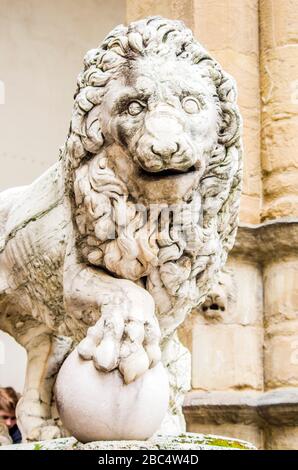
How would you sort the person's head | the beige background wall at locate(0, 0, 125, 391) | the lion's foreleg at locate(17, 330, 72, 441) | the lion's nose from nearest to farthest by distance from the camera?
the lion's nose, the lion's foreleg at locate(17, 330, 72, 441), the person's head, the beige background wall at locate(0, 0, 125, 391)

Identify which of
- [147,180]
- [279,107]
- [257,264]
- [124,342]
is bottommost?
[124,342]

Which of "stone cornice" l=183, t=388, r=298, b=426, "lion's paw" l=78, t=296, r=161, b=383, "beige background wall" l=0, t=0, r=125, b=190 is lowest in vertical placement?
"stone cornice" l=183, t=388, r=298, b=426

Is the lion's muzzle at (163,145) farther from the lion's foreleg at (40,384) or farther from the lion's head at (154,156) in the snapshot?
the lion's foreleg at (40,384)

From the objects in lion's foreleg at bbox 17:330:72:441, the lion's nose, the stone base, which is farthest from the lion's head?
lion's foreleg at bbox 17:330:72:441

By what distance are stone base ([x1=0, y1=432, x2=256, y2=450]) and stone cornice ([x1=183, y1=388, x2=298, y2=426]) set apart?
1558 mm

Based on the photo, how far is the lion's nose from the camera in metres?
3.64

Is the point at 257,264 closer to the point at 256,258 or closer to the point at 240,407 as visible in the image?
the point at 256,258

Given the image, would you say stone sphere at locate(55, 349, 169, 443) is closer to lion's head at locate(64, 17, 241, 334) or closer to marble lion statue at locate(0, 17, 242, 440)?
marble lion statue at locate(0, 17, 242, 440)

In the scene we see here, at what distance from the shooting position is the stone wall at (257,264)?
529 centimetres

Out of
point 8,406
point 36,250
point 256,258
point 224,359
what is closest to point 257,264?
point 256,258

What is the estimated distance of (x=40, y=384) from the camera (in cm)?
451

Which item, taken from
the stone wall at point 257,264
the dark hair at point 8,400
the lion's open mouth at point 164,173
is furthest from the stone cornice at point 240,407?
the lion's open mouth at point 164,173

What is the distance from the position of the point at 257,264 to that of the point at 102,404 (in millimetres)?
2165
